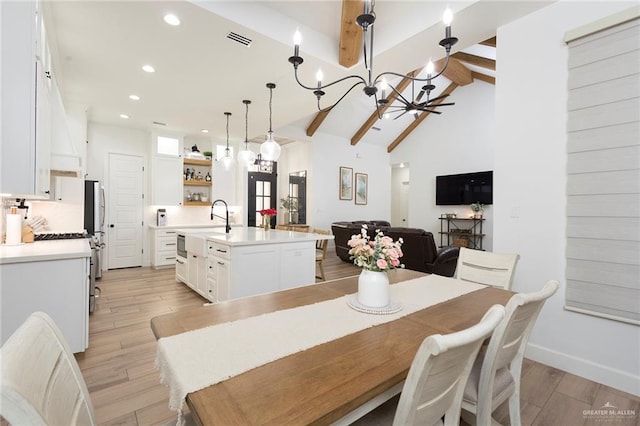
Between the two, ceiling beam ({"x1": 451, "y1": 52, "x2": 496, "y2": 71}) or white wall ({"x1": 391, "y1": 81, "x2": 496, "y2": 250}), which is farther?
white wall ({"x1": 391, "y1": 81, "x2": 496, "y2": 250})

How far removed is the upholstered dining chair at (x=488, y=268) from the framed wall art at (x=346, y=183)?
615 centimetres

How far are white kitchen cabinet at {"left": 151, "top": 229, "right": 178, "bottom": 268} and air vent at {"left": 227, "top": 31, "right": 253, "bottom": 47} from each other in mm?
4246

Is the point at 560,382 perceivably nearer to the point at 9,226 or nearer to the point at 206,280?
the point at 206,280

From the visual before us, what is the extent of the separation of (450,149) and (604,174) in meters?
6.37

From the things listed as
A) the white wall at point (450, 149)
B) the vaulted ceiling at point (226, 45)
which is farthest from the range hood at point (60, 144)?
the white wall at point (450, 149)

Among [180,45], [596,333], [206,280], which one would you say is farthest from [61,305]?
[596,333]

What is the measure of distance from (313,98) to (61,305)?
3816mm

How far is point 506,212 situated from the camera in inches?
103

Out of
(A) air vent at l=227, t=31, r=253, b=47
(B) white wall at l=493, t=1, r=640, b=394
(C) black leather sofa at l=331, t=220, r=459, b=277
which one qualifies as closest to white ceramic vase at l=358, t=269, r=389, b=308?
(B) white wall at l=493, t=1, r=640, b=394

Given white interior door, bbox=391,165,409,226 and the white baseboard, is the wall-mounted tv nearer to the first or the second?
white interior door, bbox=391,165,409,226

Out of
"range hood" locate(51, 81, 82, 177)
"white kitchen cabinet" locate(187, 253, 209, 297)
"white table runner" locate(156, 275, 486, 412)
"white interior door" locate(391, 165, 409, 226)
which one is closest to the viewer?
"white table runner" locate(156, 275, 486, 412)

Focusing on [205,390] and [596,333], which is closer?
[205,390]

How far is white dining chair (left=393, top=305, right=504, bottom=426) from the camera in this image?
723mm

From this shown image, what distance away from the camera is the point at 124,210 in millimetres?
5680
